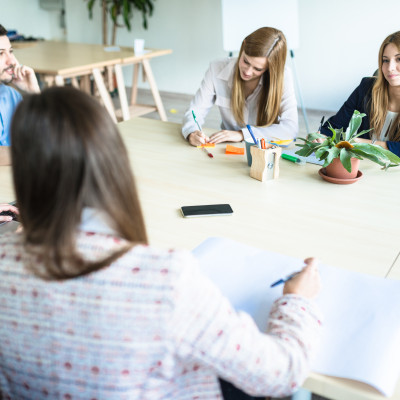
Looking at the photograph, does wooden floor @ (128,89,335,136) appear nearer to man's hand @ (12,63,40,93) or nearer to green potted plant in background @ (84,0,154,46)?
green potted plant in background @ (84,0,154,46)

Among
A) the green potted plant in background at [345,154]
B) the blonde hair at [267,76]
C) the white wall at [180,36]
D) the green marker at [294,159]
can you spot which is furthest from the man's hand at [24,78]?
the white wall at [180,36]

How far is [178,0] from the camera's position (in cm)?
508

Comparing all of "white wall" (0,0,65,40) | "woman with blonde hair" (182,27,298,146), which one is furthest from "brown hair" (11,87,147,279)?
"white wall" (0,0,65,40)

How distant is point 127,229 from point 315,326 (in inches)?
13.7

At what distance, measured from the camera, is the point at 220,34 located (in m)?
4.91

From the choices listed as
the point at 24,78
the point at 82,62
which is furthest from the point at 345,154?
the point at 82,62

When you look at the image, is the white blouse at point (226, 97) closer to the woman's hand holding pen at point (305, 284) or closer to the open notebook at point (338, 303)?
the open notebook at point (338, 303)

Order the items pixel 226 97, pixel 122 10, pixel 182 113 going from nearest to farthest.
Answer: pixel 226 97, pixel 182 113, pixel 122 10

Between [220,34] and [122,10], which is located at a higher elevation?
[122,10]

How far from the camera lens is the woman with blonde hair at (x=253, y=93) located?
2.00 metres

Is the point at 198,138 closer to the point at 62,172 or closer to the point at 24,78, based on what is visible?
the point at 24,78

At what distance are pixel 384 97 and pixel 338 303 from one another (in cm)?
141

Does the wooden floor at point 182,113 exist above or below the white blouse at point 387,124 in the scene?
below

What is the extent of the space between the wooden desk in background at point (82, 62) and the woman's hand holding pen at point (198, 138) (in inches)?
52.9
